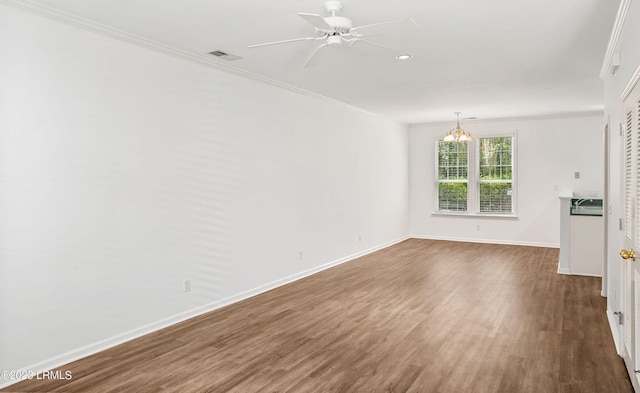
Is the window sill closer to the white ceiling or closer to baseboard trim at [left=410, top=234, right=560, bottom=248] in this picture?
baseboard trim at [left=410, top=234, right=560, bottom=248]

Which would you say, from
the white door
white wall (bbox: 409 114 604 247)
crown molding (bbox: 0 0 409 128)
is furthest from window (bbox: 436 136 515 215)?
the white door

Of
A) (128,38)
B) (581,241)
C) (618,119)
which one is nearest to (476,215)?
(581,241)

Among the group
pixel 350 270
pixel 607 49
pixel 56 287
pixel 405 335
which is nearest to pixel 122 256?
pixel 56 287

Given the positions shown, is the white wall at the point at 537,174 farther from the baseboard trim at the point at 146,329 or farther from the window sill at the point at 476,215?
the baseboard trim at the point at 146,329

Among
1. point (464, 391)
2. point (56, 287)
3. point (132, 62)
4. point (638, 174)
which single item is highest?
point (132, 62)

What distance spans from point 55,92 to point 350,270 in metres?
4.62

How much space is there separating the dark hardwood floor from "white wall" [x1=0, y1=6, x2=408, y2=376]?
306 mm

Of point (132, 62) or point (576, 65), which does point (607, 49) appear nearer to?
point (576, 65)

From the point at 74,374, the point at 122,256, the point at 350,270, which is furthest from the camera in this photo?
the point at 350,270

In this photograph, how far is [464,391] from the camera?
2.85 meters

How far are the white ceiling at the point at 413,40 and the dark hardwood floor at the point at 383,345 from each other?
8.67ft

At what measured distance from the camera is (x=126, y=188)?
3.73m

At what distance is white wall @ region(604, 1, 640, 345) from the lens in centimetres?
275

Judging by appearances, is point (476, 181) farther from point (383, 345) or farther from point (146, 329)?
point (146, 329)
